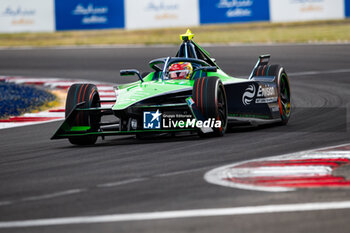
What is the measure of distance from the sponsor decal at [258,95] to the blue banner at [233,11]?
1662cm

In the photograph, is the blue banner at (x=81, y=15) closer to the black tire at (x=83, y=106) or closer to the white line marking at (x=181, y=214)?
the black tire at (x=83, y=106)

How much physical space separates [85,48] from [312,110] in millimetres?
15520

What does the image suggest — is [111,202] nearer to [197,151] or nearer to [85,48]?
[197,151]

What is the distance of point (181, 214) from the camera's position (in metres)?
5.34

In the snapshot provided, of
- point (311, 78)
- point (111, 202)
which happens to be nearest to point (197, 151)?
point (111, 202)

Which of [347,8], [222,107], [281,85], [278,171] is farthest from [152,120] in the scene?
[347,8]

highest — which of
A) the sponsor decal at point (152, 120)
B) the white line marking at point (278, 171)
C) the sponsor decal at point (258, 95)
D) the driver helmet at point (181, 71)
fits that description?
the driver helmet at point (181, 71)

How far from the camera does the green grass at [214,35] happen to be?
25906 mm

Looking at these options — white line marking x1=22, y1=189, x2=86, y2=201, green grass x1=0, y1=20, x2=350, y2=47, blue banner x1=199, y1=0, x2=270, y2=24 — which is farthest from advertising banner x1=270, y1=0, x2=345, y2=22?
white line marking x1=22, y1=189, x2=86, y2=201

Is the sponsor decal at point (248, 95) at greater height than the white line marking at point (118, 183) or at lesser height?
greater

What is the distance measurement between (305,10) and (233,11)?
2815mm

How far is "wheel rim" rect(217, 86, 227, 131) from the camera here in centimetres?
974

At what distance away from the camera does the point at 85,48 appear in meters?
26.8

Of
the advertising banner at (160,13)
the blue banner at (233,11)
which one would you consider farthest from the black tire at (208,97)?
the advertising banner at (160,13)
